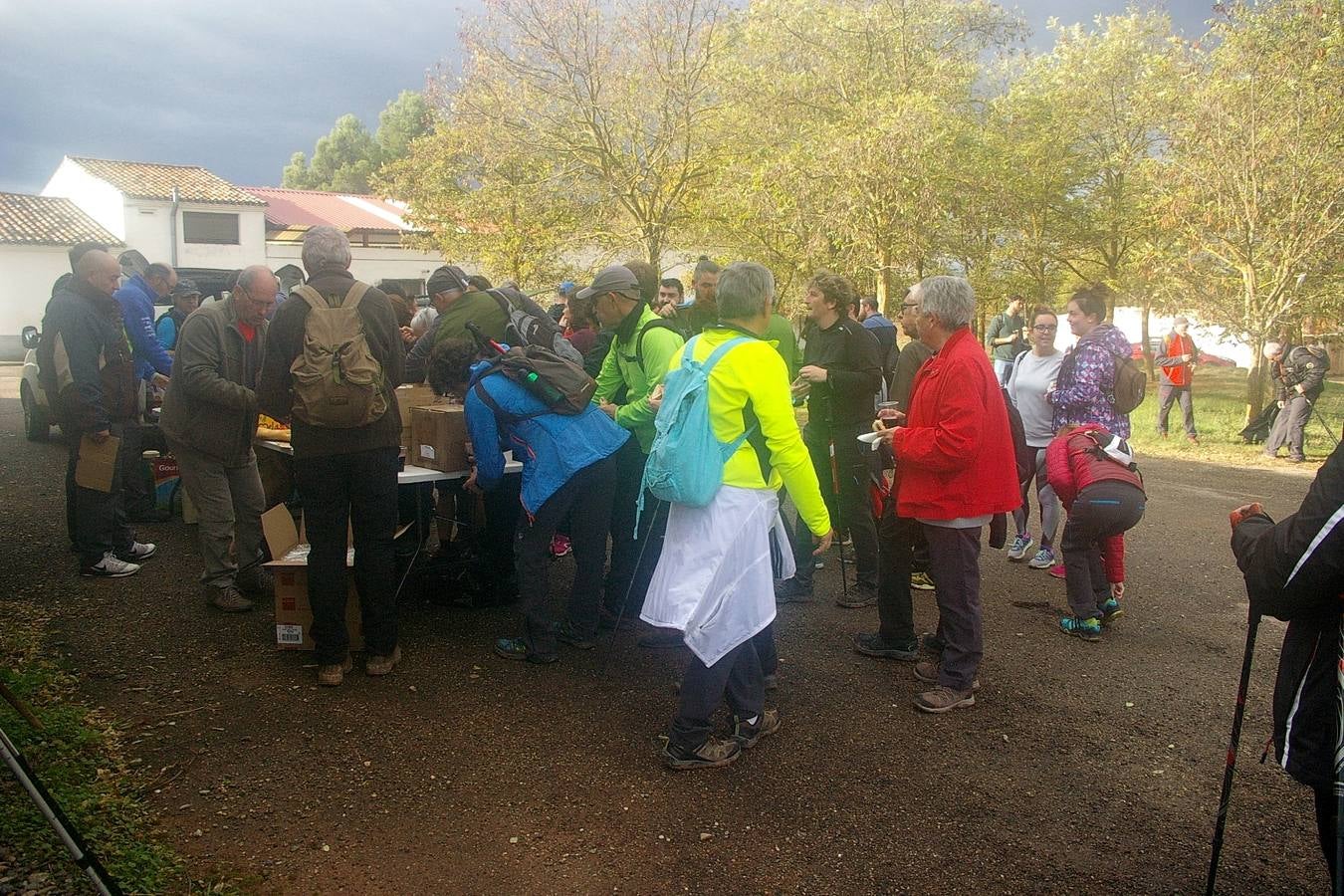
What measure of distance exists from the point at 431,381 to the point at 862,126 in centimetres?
1602

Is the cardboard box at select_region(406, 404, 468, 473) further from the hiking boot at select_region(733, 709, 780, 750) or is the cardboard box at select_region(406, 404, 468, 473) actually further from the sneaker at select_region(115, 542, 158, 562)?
the sneaker at select_region(115, 542, 158, 562)

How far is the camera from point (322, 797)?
139 inches

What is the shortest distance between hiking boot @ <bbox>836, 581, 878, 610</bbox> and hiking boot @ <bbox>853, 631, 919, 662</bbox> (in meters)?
0.83

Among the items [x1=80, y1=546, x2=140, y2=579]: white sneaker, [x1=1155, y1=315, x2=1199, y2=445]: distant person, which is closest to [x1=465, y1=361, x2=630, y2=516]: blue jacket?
[x1=80, y1=546, x2=140, y2=579]: white sneaker

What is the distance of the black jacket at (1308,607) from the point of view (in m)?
2.28

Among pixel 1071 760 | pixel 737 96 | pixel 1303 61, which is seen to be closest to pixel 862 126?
pixel 737 96

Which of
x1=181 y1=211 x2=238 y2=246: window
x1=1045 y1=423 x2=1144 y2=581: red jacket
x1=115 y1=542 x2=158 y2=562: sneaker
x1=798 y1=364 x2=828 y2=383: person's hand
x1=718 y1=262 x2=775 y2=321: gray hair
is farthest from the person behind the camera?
x1=181 y1=211 x2=238 y2=246: window

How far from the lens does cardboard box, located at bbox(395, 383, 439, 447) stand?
5.60m

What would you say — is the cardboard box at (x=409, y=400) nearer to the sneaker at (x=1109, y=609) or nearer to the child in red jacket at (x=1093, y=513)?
the child in red jacket at (x=1093, y=513)

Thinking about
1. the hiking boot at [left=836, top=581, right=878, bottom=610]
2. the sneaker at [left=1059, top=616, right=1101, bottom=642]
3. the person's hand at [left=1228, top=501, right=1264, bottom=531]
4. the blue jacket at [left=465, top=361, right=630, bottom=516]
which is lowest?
the hiking boot at [left=836, top=581, right=878, bottom=610]

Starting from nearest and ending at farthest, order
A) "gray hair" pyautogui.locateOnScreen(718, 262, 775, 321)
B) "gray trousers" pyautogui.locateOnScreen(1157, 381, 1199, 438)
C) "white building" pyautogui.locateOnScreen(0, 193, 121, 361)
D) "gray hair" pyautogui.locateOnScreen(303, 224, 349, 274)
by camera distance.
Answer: "gray hair" pyautogui.locateOnScreen(718, 262, 775, 321) < "gray hair" pyautogui.locateOnScreen(303, 224, 349, 274) < "gray trousers" pyautogui.locateOnScreen(1157, 381, 1199, 438) < "white building" pyautogui.locateOnScreen(0, 193, 121, 361)

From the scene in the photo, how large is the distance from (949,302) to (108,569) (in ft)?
18.2

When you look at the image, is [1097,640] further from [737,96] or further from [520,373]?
[737,96]

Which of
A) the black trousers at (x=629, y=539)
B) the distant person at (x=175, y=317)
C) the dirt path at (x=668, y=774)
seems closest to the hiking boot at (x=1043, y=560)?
the dirt path at (x=668, y=774)
